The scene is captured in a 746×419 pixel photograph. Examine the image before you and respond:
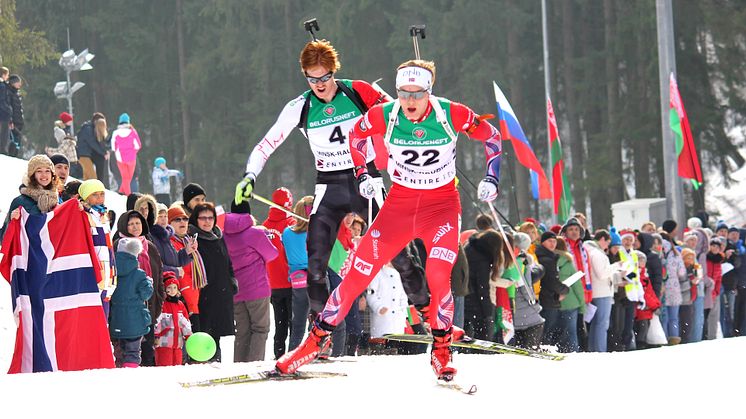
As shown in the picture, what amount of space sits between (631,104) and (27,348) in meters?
30.2

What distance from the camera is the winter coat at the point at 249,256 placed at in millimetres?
11477

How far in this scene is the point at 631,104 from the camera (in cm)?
3775

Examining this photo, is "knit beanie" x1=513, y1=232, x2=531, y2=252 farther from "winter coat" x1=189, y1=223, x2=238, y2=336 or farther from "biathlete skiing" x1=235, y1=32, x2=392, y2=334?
"biathlete skiing" x1=235, y1=32, x2=392, y2=334

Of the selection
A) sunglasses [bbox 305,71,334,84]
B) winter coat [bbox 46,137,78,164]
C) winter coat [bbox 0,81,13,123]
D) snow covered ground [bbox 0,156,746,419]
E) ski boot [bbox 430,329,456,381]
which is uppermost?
winter coat [bbox 0,81,13,123]

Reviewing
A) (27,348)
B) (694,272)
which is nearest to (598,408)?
(27,348)

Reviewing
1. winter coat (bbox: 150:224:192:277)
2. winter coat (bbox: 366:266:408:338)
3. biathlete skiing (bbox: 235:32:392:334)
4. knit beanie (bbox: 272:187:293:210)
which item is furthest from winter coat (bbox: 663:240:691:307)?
biathlete skiing (bbox: 235:32:392:334)

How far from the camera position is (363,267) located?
8.00 meters

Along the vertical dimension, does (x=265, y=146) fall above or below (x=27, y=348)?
above

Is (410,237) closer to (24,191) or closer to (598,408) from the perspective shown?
(598,408)

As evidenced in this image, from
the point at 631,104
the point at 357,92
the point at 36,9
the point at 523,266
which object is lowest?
the point at 523,266

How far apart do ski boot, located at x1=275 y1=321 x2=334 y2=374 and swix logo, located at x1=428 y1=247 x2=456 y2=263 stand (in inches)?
30.1

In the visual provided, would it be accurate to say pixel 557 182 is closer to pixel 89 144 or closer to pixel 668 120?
pixel 668 120

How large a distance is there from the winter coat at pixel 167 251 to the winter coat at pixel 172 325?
10.5 inches

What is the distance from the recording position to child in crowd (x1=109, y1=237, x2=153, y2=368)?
32.7 ft
